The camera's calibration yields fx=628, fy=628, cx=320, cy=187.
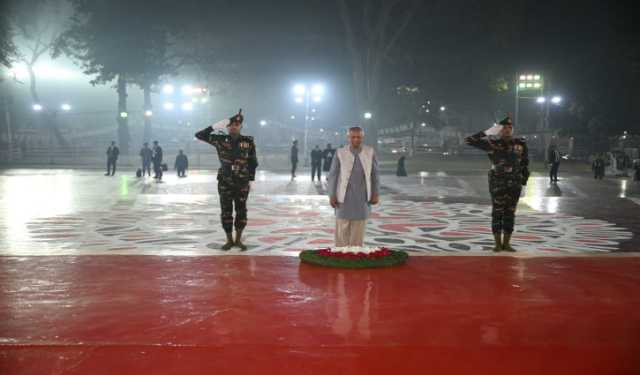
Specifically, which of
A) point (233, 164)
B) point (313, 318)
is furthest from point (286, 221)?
point (313, 318)

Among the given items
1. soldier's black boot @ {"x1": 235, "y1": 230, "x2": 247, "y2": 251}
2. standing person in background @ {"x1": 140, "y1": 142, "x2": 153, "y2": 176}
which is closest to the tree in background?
standing person in background @ {"x1": 140, "y1": 142, "x2": 153, "y2": 176}

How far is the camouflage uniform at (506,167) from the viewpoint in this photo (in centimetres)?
801

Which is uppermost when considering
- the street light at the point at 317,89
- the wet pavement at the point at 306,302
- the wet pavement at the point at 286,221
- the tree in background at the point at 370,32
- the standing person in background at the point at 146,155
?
the tree in background at the point at 370,32

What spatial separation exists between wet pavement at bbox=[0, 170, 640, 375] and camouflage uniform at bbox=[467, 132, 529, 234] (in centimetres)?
73

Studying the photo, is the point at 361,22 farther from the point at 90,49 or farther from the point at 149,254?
the point at 149,254

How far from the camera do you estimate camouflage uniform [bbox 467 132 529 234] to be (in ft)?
26.3

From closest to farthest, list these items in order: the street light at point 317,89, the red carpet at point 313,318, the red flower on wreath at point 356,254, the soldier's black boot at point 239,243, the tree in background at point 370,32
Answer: the red carpet at point 313,318, the red flower on wreath at point 356,254, the soldier's black boot at point 239,243, the tree in background at point 370,32, the street light at point 317,89

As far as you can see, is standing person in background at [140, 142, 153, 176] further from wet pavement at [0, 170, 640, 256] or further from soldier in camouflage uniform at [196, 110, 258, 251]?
soldier in camouflage uniform at [196, 110, 258, 251]

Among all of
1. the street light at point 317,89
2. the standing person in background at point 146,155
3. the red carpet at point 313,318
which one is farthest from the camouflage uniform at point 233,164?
the street light at point 317,89

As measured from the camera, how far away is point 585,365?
4098 millimetres

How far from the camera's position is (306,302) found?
553 cm

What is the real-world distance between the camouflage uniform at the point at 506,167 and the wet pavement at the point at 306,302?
727 mm

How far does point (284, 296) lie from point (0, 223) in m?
7.62

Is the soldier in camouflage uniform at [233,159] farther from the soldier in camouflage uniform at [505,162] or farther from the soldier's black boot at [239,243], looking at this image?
the soldier in camouflage uniform at [505,162]
